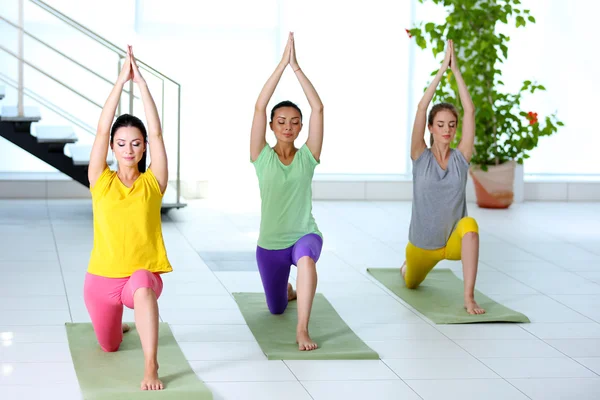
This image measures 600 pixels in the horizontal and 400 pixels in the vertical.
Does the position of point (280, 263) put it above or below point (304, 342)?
above

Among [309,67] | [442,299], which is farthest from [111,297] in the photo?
[309,67]

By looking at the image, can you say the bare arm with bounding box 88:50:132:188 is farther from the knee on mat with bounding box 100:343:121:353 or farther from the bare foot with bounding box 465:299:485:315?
the bare foot with bounding box 465:299:485:315

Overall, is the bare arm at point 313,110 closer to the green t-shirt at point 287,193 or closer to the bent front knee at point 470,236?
the green t-shirt at point 287,193

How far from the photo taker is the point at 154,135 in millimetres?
3566

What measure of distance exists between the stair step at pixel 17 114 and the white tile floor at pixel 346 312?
2.35ft

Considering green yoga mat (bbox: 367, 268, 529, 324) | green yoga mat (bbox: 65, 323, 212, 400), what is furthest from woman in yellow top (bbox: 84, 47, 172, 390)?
green yoga mat (bbox: 367, 268, 529, 324)

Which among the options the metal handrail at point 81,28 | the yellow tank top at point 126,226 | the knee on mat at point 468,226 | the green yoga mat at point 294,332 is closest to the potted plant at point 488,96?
the metal handrail at point 81,28

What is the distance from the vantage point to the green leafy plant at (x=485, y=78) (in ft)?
26.0

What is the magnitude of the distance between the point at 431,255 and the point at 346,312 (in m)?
0.54

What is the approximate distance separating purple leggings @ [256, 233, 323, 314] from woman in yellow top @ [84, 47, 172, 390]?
0.72 m

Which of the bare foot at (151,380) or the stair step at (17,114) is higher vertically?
the stair step at (17,114)

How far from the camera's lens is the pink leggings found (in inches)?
139

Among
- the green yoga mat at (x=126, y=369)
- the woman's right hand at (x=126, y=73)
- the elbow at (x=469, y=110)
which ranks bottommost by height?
the green yoga mat at (x=126, y=369)

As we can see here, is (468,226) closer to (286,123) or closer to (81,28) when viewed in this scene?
(286,123)
